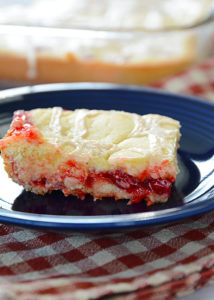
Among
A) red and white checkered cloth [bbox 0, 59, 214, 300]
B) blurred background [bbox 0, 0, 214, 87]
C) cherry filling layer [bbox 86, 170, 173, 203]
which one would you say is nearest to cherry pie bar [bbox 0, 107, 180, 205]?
cherry filling layer [bbox 86, 170, 173, 203]

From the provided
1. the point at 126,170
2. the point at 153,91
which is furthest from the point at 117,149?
the point at 153,91

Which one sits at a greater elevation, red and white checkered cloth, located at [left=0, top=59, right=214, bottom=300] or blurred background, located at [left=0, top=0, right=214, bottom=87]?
blurred background, located at [left=0, top=0, right=214, bottom=87]

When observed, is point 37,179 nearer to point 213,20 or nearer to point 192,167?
point 192,167

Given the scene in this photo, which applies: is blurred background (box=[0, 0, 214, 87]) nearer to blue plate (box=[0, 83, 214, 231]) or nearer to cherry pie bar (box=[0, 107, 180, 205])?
blue plate (box=[0, 83, 214, 231])

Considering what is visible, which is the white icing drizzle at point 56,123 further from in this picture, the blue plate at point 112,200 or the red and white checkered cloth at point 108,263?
the red and white checkered cloth at point 108,263

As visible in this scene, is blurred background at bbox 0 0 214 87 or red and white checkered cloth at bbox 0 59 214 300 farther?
blurred background at bbox 0 0 214 87
